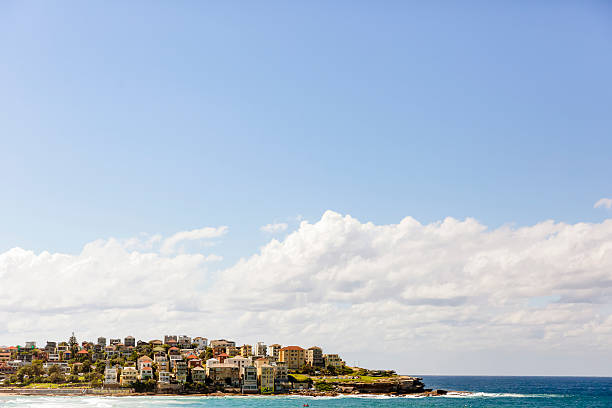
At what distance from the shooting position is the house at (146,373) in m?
138

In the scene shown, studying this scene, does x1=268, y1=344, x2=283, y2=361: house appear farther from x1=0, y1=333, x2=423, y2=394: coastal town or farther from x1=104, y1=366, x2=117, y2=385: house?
x1=104, y1=366, x2=117, y2=385: house

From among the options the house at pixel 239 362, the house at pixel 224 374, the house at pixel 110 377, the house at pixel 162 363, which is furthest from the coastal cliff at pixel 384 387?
the house at pixel 110 377

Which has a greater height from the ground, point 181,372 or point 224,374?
point 181,372

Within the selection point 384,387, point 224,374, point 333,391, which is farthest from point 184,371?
point 384,387

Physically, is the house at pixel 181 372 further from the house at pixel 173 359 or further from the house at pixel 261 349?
the house at pixel 261 349

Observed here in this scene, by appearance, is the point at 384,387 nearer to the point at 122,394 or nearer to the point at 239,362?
the point at 239,362

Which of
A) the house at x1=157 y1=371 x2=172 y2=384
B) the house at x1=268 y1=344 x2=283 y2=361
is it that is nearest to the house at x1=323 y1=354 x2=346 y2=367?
the house at x1=268 y1=344 x2=283 y2=361

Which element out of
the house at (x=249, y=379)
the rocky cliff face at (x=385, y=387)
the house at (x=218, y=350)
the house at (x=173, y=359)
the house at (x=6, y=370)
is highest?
the house at (x=218, y=350)

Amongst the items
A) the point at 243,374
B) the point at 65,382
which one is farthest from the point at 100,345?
the point at 243,374

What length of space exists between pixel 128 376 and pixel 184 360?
21032 millimetres

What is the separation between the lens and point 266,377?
463ft

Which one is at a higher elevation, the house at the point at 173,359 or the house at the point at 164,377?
the house at the point at 173,359

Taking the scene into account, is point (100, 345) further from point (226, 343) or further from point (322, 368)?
point (322, 368)

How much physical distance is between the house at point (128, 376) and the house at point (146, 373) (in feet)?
4.55
